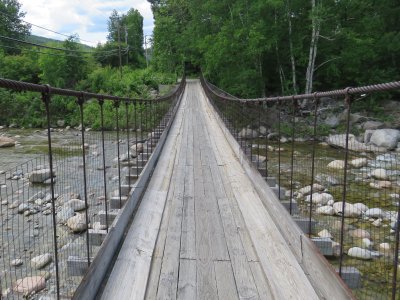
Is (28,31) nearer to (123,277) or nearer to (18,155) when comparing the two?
(18,155)

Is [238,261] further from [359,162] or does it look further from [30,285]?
[359,162]

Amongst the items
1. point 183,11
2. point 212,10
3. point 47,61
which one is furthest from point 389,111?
point 183,11

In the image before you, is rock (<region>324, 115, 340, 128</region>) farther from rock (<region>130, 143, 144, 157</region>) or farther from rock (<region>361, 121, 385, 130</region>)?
rock (<region>130, 143, 144, 157</region>)

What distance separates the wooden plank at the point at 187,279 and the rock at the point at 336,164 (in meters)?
6.38

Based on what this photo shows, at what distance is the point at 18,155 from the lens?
1362cm

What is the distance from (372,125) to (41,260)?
15.1 m

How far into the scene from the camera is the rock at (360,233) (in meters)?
5.31

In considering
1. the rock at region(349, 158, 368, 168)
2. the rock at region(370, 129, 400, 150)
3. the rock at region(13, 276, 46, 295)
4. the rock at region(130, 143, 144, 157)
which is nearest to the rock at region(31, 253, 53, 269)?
the rock at region(13, 276, 46, 295)

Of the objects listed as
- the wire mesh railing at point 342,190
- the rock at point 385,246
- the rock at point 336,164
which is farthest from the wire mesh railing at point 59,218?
the rock at point 336,164

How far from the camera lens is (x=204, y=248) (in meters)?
3.29

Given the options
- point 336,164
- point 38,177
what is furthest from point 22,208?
point 336,164

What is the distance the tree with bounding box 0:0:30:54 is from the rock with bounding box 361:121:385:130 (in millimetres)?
41800

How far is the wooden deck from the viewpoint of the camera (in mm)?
2623

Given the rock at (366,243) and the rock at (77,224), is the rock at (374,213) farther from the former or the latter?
the rock at (77,224)
